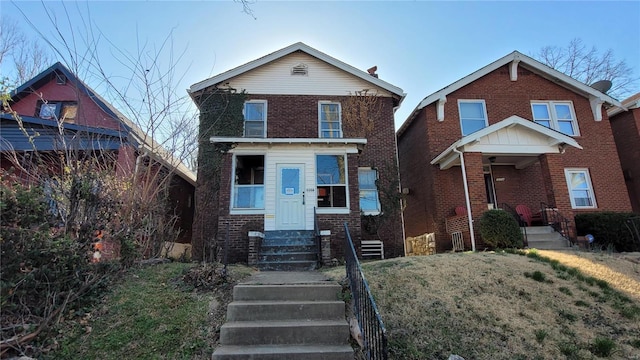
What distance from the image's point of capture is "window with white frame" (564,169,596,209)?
12938 mm

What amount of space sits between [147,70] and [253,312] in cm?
693

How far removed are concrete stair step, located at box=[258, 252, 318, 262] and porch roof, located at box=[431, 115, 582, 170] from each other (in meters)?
5.80

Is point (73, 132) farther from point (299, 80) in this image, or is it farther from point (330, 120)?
point (330, 120)

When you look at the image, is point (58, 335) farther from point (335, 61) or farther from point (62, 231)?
point (335, 61)

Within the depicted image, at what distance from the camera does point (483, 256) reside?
7.86m

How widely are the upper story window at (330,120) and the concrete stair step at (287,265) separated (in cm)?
572

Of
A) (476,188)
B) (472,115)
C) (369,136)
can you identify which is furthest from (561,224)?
(369,136)

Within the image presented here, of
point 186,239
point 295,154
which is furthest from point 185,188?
point 295,154

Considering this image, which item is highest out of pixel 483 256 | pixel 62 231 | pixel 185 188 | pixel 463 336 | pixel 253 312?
pixel 185 188

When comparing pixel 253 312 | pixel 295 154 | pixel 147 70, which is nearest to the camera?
pixel 253 312

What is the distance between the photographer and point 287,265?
28.3 feet

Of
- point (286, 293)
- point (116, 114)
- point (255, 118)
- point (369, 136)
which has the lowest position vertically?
point (286, 293)

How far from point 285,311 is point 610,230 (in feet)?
36.2

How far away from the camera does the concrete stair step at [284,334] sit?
461 cm
